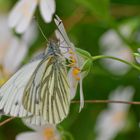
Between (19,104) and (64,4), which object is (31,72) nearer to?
(19,104)

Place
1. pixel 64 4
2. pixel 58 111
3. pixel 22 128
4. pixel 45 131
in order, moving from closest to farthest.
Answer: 1. pixel 58 111
2. pixel 45 131
3. pixel 22 128
4. pixel 64 4

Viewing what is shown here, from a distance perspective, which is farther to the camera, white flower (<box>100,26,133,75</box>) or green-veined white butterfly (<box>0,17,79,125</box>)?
white flower (<box>100,26,133,75</box>)

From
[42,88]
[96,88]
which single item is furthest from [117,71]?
[42,88]

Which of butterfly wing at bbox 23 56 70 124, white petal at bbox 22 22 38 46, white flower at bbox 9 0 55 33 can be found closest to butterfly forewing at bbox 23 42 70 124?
butterfly wing at bbox 23 56 70 124

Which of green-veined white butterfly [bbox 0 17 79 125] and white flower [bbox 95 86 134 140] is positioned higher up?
green-veined white butterfly [bbox 0 17 79 125]

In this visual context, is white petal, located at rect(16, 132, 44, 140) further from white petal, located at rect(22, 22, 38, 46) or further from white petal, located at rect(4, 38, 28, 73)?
white petal, located at rect(22, 22, 38, 46)

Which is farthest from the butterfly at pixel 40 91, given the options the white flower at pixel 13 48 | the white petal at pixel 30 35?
the white petal at pixel 30 35
